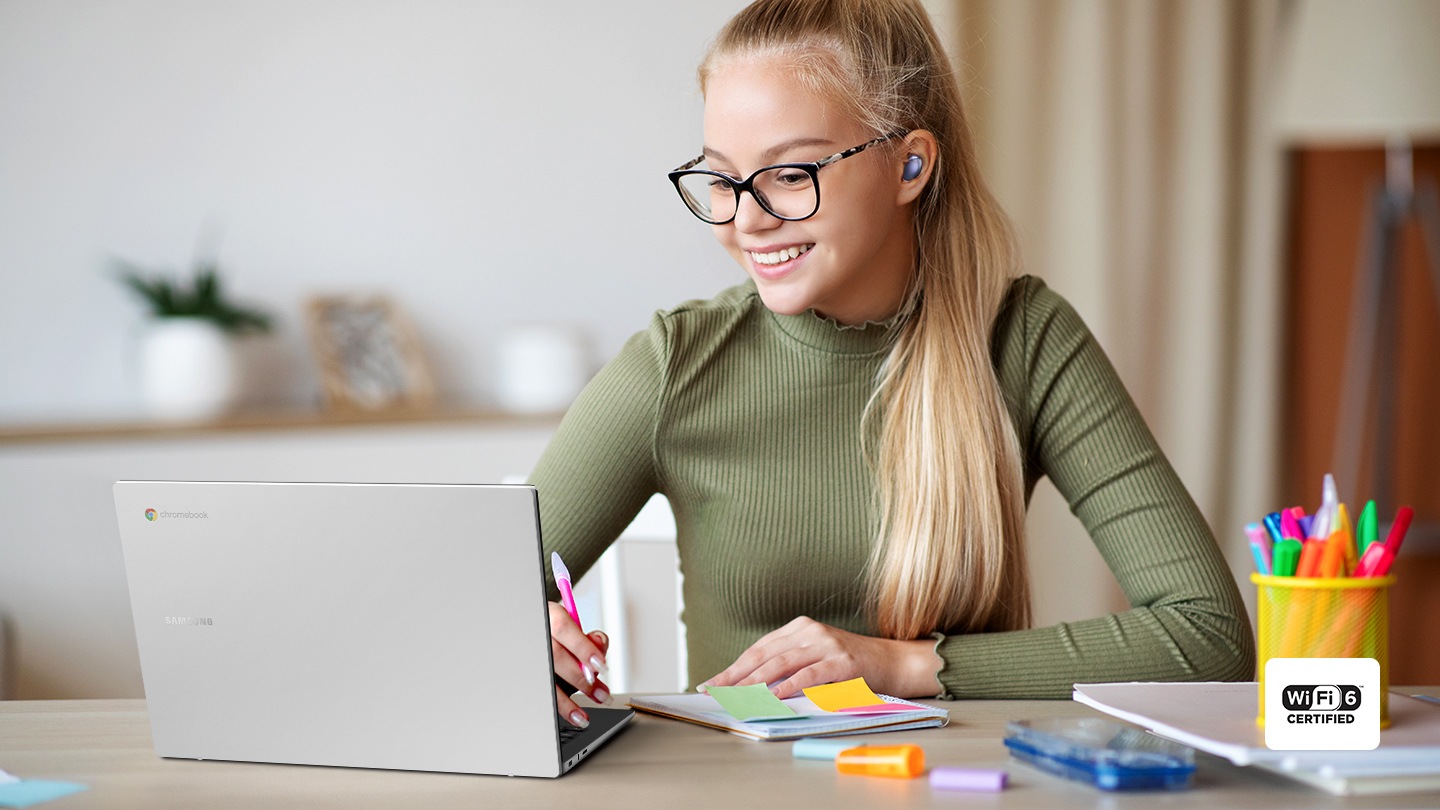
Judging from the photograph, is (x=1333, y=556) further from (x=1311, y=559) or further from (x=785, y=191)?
(x=785, y=191)

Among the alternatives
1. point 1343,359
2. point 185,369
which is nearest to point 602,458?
point 185,369

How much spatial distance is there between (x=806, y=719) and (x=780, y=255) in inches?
18.5

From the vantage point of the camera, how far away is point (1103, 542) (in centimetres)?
124

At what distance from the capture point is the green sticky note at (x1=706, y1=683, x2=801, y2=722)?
0.93 metres

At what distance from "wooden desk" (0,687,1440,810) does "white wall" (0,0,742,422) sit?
1.80 metres

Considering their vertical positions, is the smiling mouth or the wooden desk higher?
the smiling mouth

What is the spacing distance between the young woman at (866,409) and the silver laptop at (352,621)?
1.20 feet

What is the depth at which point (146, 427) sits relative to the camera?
2.28 metres

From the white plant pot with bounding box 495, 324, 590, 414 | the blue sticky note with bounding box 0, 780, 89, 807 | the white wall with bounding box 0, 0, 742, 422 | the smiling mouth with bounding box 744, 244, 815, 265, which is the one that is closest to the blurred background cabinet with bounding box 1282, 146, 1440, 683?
the white wall with bounding box 0, 0, 742, 422

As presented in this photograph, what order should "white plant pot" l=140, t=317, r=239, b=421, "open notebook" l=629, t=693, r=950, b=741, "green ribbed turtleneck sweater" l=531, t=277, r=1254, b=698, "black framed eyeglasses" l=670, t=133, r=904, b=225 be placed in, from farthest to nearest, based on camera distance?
1. "white plant pot" l=140, t=317, r=239, b=421
2. "green ribbed turtleneck sweater" l=531, t=277, r=1254, b=698
3. "black framed eyeglasses" l=670, t=133, r=904, b=225
4. "open notebook" l=629, t=693, r=950, b=741

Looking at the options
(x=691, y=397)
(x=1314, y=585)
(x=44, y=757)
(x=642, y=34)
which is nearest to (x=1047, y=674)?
(x=1314, y=585)

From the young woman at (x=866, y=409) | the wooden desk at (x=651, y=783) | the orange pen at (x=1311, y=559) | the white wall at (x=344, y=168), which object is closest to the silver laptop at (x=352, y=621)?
the wooden desk at (x=651, y=783)

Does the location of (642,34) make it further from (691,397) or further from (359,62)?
(691,397)

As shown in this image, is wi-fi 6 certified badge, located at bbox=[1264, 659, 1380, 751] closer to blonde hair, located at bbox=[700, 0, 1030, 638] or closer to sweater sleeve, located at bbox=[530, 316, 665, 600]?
blonde hair, located at bbox=[700, 0, 1030, 638]
